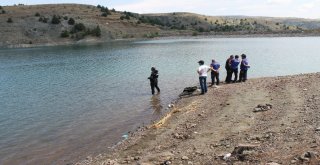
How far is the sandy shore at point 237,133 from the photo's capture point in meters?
11.2

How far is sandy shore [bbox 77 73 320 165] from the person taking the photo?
11.2 m

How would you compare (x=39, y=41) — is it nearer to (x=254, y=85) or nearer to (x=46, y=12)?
(x=46, y=12)

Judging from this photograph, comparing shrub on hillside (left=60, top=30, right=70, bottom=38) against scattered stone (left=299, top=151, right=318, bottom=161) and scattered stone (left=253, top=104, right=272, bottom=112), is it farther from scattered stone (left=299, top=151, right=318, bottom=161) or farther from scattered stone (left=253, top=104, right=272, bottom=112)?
scattered stone (left=299, top=151, right=318, bottom=161)

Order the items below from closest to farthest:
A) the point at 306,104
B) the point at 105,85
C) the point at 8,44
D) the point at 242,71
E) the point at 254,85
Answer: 1. the point at 306,104
2. the point at 254,85
3. the point at 242,71
4. the point at 105,85
5. the point at 8,44

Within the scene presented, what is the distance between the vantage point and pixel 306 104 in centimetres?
1694

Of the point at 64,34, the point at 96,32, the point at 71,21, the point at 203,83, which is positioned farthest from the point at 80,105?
the point at 71,21

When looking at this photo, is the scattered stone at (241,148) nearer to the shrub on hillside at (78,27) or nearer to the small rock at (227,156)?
the small rock at (227,156)

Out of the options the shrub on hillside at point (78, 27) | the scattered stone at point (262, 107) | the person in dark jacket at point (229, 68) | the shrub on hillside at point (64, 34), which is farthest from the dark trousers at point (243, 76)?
the shrub on hillside at point (78, 27)

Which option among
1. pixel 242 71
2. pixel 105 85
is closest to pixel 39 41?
pixel 105 85

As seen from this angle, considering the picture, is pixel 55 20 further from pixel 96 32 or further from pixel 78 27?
pixel 96 32

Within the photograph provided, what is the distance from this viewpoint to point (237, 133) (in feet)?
46.0

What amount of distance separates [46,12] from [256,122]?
453ft

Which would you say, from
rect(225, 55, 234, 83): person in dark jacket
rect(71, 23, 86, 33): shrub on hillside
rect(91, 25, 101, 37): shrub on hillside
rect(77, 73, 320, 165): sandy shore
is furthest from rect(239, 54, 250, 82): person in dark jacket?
rect(71, 23, 86, 33): shrub on hillside

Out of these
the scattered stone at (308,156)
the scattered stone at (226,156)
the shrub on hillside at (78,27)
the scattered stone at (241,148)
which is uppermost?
the scattered stone at (308,156)
